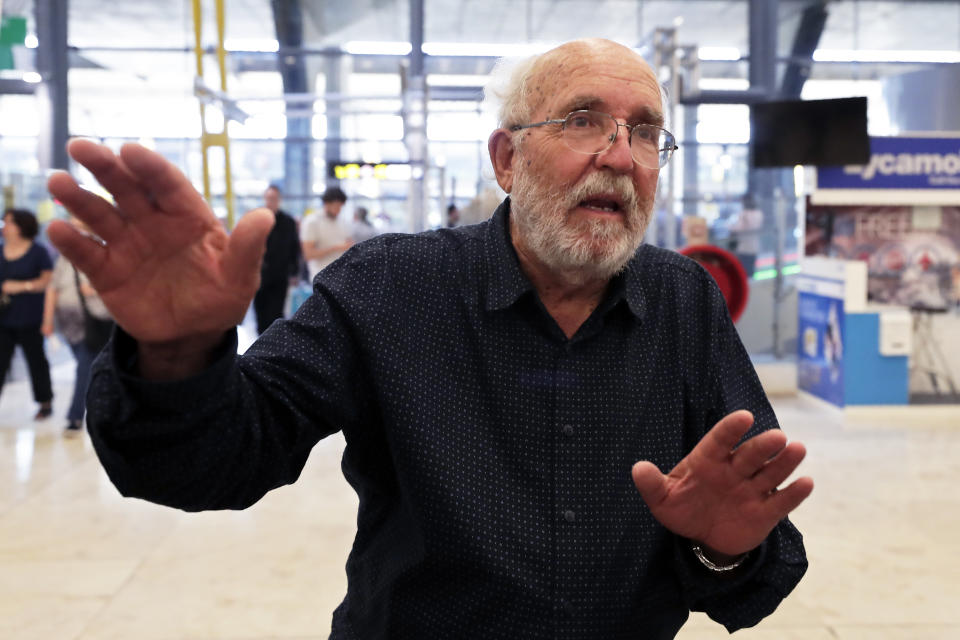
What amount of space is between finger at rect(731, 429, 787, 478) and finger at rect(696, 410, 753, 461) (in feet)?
0.05

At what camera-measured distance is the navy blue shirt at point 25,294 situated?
641 cm

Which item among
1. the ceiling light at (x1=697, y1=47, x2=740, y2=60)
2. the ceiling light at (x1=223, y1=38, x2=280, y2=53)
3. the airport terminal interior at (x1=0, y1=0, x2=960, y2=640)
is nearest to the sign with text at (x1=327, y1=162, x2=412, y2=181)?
the airport terminal interior at (x1=0, y1=0, x2=960, y2=640)

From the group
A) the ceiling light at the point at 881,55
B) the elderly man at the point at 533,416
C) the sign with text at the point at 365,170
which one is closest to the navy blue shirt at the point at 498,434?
the elderly man at the point at 533,416

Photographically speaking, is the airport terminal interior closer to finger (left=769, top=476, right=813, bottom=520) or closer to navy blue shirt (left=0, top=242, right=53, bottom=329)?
navy blue shirt (left=0, top=242, right=53, bottom=329)

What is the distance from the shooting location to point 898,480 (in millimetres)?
4930

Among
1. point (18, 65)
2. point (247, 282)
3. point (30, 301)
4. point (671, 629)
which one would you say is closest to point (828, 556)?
point (671, 629)

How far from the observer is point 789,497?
1.18m

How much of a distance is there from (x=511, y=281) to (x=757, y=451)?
43cm

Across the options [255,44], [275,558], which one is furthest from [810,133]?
Answer: [255,44]

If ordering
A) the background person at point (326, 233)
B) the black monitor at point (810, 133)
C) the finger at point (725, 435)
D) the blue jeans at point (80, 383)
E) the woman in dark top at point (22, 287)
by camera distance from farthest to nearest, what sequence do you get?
the background person at point (326, 233), the black monitor at point (810, 133), the woman in dark top at point (22, 287), the blue jeans at point (80, 383), the finger at point (725, 435)

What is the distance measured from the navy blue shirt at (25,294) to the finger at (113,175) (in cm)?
615

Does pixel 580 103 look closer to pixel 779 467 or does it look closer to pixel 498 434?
pixel 498 434

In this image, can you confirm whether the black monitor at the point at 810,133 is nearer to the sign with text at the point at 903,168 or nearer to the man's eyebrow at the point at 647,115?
the sign with text at the point at 903,168

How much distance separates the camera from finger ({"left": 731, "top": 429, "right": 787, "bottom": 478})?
112cm
